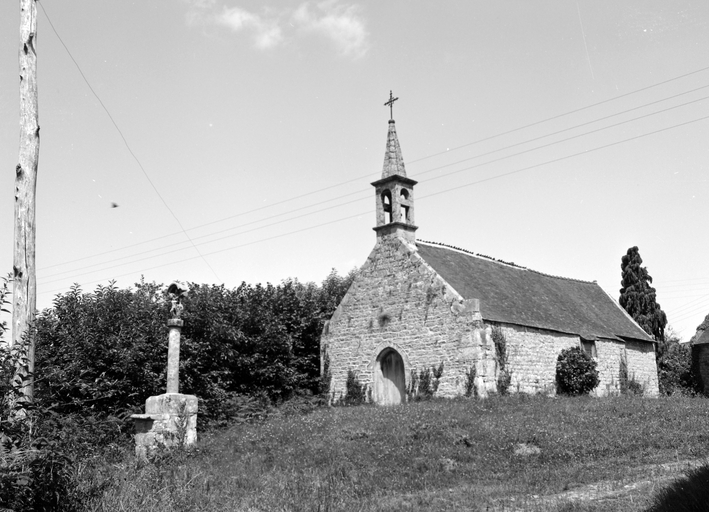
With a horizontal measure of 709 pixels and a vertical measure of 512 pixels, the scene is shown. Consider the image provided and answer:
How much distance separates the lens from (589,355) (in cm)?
2595

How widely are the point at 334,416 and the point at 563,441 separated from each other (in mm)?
6981

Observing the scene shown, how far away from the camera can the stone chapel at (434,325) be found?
2230cm

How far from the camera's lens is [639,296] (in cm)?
4194

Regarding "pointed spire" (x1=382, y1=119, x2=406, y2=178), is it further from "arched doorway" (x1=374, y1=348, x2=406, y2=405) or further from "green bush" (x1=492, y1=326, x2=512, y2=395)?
"green bush" (x1=492, y1=326, x2=512, y2=395)

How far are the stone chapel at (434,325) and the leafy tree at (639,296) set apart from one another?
14.0 meters

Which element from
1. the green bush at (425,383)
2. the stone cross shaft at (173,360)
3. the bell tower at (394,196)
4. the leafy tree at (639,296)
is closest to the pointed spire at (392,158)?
the bell tower at (394,196)

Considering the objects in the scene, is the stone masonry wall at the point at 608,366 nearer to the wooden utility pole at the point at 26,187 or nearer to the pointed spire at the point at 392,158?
the pointed spire at the point at 392,158

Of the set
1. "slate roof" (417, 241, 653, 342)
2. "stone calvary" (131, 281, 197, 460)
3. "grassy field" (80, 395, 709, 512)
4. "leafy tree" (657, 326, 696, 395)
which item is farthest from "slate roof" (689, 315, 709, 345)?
"stone calvary" (131, 281, 197, 460)

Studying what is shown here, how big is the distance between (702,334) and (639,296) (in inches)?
236

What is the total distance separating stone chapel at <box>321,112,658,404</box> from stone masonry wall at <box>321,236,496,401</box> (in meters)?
0.04

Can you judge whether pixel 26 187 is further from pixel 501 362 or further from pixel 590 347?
pixel 590 347

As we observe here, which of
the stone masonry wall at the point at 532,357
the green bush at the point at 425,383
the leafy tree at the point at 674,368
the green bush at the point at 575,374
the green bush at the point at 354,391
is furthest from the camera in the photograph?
the leafy tree at the point at 674,368

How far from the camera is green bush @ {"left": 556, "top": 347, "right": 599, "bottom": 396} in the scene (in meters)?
24.7

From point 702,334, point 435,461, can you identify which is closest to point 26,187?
point 435,461
